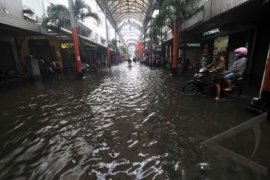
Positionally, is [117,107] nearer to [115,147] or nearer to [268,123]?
[115,147]

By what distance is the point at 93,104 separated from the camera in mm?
6688

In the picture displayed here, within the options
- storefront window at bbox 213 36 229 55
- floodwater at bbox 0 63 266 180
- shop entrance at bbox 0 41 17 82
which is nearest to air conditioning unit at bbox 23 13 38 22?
shop entrance at bbox 0 41 17 82

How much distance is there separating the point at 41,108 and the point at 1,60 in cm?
1255

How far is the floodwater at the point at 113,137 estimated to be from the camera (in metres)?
2.80

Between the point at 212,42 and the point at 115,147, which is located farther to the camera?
the point at 212,42

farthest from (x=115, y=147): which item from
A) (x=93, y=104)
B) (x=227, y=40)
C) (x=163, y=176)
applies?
(x=227, y=40)

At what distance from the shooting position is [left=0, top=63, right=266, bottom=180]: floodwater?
2.80 metres

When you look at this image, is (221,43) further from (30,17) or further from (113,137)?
(30,17)

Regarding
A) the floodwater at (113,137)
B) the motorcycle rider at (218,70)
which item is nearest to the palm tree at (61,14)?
the floodwater at (113,137)

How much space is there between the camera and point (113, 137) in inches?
156

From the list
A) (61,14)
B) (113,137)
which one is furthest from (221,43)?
(113,137)

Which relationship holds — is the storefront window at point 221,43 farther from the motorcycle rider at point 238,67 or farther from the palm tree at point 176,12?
the motorcycle rider at point 238,67

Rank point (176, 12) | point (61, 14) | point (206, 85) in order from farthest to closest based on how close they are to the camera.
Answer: point (61, 14)
point (176, 12)
point (206, 85)

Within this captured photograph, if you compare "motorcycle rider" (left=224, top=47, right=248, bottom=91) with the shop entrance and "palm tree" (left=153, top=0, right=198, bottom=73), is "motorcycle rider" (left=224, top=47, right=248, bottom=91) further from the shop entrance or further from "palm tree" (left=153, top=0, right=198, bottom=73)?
the shop entrance
